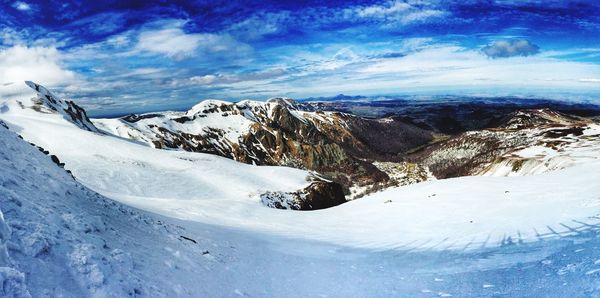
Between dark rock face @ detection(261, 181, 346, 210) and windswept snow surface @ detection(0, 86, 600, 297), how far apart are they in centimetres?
2552

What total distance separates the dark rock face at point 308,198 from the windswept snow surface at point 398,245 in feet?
83.7

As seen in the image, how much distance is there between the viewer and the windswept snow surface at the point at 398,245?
31.7 ft

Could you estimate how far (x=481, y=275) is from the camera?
1044 cm

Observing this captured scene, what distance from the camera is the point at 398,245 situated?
1573 cm

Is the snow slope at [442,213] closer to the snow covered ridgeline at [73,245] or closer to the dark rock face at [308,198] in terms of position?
the snow covered ridgeline at [73,245]

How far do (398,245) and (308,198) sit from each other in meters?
46.0

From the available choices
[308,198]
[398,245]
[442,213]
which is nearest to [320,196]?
[308,198]

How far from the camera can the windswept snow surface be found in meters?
9.66

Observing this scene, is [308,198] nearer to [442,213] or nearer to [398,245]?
[442,213]

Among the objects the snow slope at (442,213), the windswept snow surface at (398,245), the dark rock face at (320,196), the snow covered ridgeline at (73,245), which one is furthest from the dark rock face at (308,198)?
the snow covered ridgeline at (73,245)

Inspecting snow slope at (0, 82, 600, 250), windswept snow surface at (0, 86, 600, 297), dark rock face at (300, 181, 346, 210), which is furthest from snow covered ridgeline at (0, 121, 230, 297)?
dark rock face at (300, 181, 346, 210)

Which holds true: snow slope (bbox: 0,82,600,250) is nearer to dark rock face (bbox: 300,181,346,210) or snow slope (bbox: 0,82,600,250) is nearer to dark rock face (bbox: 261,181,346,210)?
dark rock face (bbox: 261,181,346,210)

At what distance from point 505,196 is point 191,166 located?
175ft

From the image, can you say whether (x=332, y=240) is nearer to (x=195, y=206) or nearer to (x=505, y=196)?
(x=505, y=196)
